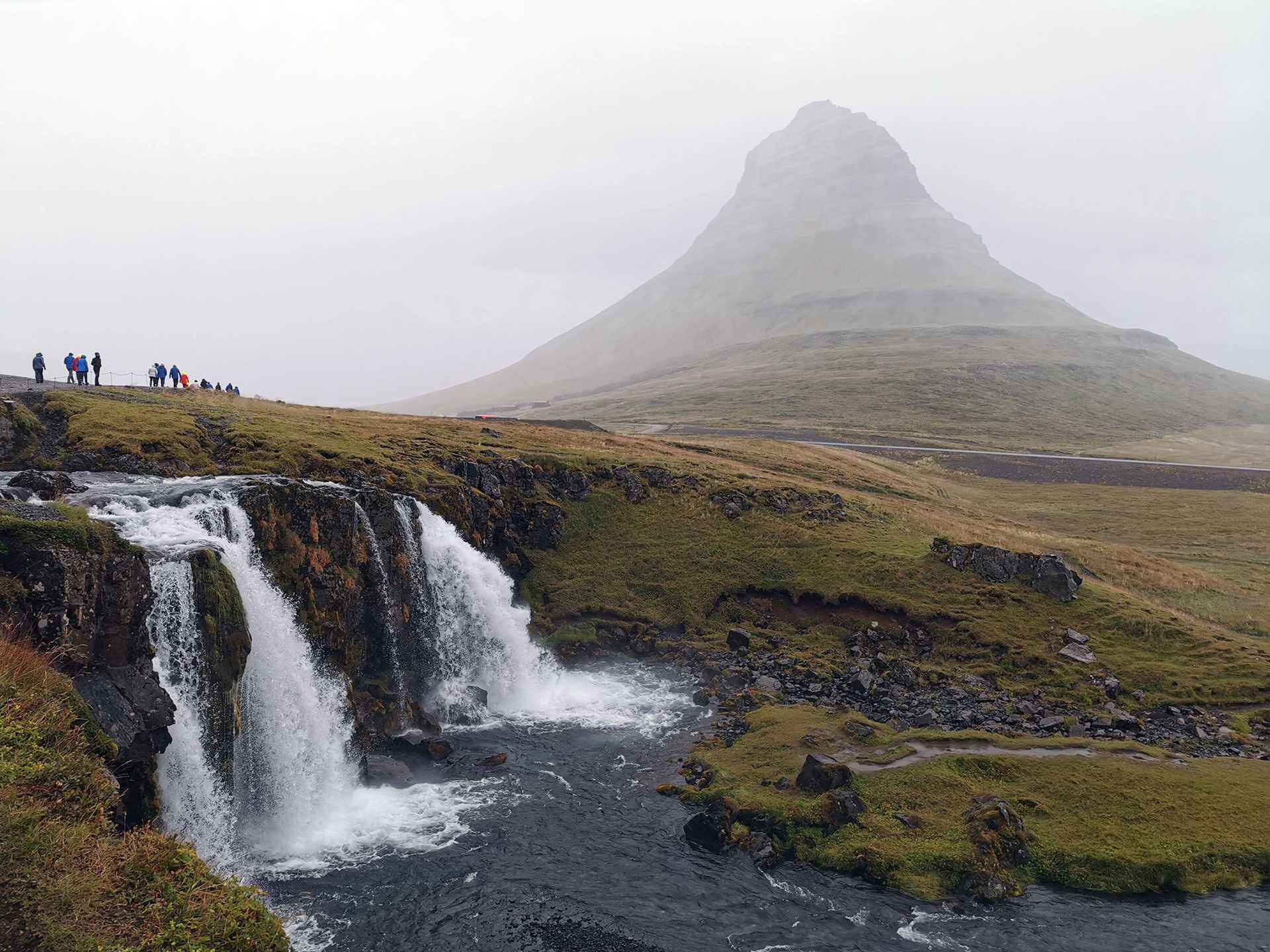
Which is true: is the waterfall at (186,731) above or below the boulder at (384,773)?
above

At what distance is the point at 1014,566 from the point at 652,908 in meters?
36.1

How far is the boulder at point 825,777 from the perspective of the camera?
3062cm

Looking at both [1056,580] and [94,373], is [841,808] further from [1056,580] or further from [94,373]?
[94,373]

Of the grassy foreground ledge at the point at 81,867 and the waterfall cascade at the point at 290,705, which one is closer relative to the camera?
the grassy foreground ledge at the point at 81,867

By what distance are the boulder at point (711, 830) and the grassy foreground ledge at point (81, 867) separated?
56.1 ft

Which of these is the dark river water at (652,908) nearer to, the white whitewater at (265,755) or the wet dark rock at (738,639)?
the white whitewater at (265,755)

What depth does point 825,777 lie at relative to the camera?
101ft

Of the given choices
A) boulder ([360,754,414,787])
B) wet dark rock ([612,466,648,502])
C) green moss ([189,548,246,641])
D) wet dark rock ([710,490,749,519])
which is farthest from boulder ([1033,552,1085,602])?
green moss ([189,548,246,641])

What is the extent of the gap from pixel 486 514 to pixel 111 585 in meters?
30.7

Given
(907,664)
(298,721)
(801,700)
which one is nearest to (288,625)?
(298,721)

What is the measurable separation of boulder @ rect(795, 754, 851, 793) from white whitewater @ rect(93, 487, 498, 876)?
13.6m

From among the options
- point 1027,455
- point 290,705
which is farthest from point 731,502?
point 1027,455

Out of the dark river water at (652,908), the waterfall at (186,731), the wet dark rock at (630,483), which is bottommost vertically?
the dark river water at (652,908)

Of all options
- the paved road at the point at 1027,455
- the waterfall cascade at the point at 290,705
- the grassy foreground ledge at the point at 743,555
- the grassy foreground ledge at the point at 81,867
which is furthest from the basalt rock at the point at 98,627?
the paved road at the point at 1027,455
